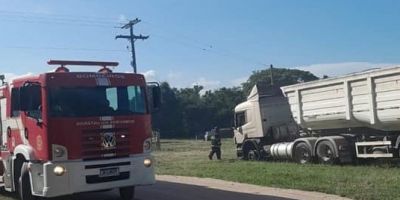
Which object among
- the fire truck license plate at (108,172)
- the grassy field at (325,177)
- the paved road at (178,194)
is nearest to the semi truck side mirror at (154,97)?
the fire truck license plate at (108,172)

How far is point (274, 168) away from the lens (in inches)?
826

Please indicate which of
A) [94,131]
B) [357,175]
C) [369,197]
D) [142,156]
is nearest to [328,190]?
[369,197]

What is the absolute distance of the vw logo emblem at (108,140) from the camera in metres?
12.6

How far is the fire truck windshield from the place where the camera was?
12.4 metres

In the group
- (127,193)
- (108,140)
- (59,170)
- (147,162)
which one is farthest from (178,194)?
(59,170)

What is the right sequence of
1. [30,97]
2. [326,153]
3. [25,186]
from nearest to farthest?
[30,97], [25,186], [326,153]

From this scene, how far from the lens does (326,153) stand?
22328 millimetres

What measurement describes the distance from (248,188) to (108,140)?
465 centimetres

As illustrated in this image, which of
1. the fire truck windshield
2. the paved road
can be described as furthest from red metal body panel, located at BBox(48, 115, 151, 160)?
the paved road

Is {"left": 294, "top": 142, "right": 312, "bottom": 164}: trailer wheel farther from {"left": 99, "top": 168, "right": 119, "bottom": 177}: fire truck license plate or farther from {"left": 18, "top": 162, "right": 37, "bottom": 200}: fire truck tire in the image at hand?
{"left": 18, "top": 162, "right": 37, "bottom": 200}: fire truck tire

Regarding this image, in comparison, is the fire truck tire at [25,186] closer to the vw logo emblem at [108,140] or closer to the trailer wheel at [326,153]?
the vw logo emblem at [108,140]

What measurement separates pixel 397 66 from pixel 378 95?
1.27 m

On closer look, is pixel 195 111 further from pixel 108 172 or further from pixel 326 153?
pixel 108 172

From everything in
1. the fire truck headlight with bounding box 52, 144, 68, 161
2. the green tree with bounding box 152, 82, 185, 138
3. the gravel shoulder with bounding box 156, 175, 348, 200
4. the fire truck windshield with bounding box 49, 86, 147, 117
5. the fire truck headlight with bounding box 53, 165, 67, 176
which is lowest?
the gravel shoulder with bounding box 156, 175, 348, 200
